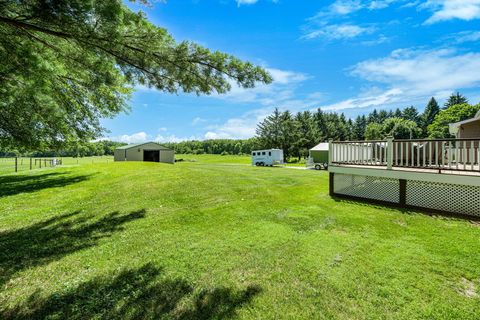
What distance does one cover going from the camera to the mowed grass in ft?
9.87

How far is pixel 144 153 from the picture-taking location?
33.9 metres

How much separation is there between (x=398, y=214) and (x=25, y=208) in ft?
38.4

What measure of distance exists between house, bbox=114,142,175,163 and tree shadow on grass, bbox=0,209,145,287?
27704 mm

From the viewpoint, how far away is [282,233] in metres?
5.39

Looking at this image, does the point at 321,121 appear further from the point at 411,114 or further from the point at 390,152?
the point at 390,152

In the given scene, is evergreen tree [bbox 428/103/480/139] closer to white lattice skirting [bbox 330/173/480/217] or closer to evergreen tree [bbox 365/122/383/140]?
evergreen tree [bbox 365/122/383/140]

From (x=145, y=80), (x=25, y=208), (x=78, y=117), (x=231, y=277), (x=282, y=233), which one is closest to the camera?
(x=231, y=277)

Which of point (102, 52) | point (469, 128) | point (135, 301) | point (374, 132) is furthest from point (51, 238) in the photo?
point (374, 132)

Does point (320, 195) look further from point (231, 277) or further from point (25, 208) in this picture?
point (25, 208)

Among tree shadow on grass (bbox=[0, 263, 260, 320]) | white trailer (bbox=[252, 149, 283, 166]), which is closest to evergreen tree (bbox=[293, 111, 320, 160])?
white trailer (bbox=[252, 149, 283, 166])

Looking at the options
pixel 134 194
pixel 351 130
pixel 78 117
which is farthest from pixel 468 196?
pixel 351 130

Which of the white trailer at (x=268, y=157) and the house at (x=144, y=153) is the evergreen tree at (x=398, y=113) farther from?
the house at (x=144, y=153)

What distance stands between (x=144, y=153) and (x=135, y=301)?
33.2 metres

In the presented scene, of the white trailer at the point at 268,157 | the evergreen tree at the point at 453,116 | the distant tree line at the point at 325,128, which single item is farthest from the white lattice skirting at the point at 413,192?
the evergreen tree at the point at 453,116
